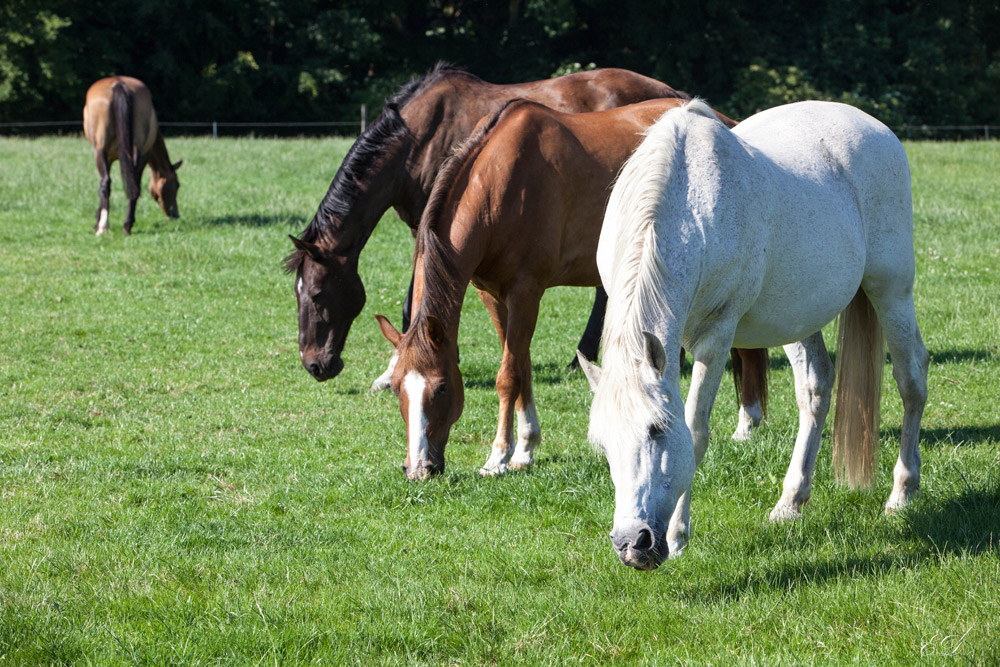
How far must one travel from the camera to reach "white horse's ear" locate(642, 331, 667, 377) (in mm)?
3215

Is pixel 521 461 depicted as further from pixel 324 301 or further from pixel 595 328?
pixel 595 328

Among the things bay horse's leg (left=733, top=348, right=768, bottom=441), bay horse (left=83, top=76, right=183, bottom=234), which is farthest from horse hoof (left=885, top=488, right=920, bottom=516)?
bay horse (left=83, top=76, right=183, bottom=234)

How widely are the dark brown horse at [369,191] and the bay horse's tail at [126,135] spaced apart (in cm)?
789

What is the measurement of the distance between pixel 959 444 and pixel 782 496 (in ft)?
5.13

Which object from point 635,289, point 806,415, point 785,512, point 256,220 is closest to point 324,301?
point 806,415

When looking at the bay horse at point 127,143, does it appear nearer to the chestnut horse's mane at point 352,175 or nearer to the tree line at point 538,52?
the chestnut horse's mane at point 352,175

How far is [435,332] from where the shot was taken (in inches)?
195

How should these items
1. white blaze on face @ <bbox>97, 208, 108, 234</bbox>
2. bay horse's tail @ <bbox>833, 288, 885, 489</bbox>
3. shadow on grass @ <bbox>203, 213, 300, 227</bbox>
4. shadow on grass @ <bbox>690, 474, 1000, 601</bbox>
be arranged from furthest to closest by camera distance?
shadow on grass @ <bbox>203, 213, 300, 227</bbox> → white blaze on face @ <bbox>97, 208, 108, 234</bbox> → bay horse's tail @ <bbox>833, 288, 885, 489</bbox> → shadow on grass @ <bbox>690, 474, 1000, 601</bbox>

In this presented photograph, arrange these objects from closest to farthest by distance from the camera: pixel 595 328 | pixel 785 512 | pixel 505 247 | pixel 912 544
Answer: pixel 912 544 < pixel 785 512 < pixel 505 247 < pixel 595 328

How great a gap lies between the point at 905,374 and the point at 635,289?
196 centimetres

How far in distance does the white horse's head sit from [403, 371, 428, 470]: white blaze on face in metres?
1.80

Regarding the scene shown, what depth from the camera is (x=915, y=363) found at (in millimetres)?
4703

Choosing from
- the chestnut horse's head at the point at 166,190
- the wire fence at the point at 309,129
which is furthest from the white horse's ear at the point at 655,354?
the wire fence at the point at 309,129

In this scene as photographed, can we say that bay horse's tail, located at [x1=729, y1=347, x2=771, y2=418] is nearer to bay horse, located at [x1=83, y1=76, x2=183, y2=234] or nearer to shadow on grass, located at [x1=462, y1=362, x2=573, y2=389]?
shadow on grass, located at [x1=462, y1=362, x2=573, y2=389]
